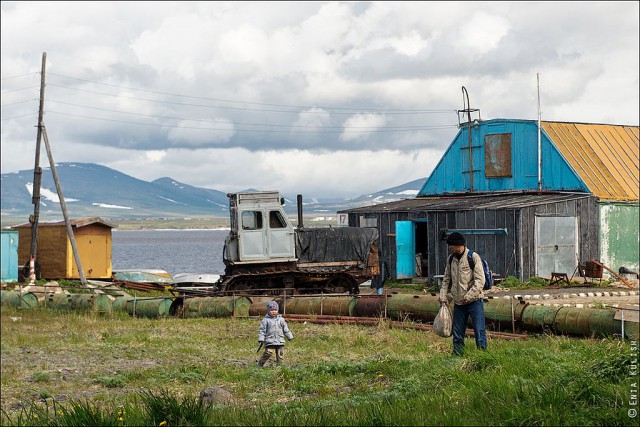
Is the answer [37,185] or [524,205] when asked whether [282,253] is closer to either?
[524,205]

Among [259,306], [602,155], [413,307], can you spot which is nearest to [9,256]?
[259,306]

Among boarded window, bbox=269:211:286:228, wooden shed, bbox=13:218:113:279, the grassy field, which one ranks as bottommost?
the grassy field

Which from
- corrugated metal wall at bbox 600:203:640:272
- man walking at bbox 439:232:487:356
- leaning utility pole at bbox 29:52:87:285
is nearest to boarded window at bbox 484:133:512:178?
corrugated metal wall at bbox 600:203:640:272

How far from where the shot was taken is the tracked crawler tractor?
28.7 meters

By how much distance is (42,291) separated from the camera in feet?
105

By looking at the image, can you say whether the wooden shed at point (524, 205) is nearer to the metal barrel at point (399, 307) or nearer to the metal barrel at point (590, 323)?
the metal barrel at point (399, 307)

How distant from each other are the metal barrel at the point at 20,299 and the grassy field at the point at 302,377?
360cm

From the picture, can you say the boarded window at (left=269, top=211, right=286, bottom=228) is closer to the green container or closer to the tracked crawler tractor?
the tracked crawler tractor

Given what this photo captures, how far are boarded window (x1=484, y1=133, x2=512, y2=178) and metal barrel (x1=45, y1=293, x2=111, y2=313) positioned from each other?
62.7 feet

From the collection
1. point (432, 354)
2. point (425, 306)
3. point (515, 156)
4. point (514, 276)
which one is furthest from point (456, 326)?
point (515, 156)

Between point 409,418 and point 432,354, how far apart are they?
679 centimetres

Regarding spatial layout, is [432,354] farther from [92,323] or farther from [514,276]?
[514,276]

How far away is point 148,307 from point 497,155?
764 inches

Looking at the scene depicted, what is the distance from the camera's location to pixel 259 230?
94.7ft
